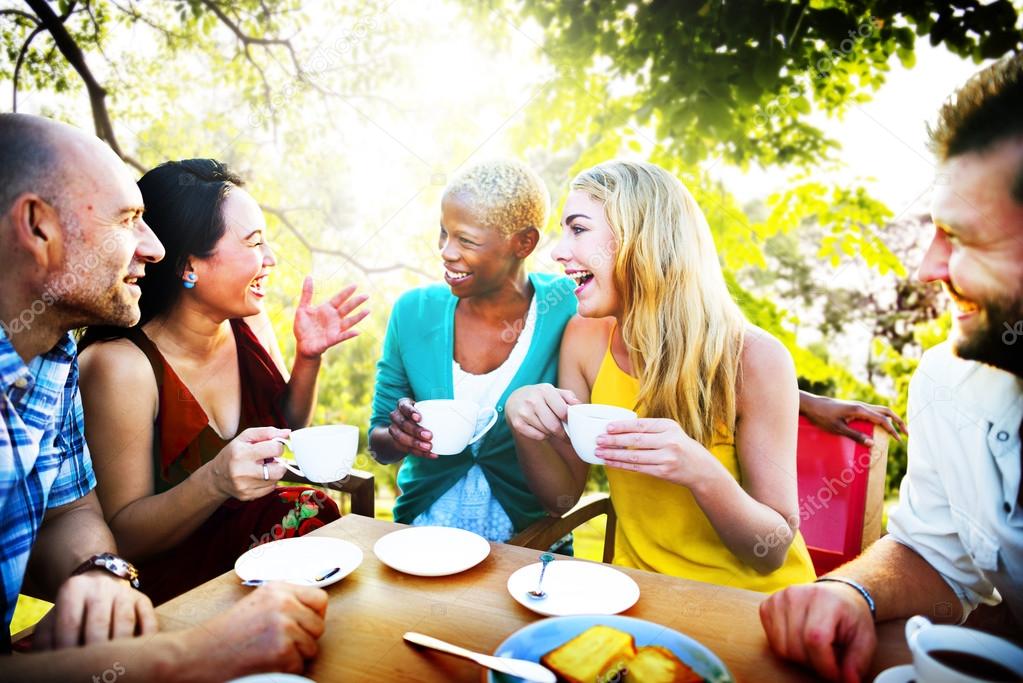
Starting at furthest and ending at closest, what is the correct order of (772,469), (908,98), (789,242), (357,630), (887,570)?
(789,242), (908,98), (772,469), (887,570), (357,630)

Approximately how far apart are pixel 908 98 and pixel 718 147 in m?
0.70

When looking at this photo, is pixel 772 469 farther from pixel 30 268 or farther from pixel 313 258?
pixel 313 258

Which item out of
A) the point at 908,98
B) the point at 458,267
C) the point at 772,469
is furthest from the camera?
the point at 908,98

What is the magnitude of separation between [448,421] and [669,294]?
0.72 m

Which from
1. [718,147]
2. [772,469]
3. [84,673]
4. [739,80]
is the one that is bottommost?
[84,673]

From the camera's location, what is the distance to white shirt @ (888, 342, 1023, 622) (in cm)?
127

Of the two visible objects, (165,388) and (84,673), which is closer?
(84,673)

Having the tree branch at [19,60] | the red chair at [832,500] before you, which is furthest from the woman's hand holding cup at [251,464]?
the tree branch at [19,60]

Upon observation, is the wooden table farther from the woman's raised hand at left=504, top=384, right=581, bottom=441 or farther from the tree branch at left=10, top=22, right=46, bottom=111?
the tree branch at left=10, top=22, right=46, bottom=111

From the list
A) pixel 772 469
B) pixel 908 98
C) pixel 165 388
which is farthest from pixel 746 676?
pixel 908 98

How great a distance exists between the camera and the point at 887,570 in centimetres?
121

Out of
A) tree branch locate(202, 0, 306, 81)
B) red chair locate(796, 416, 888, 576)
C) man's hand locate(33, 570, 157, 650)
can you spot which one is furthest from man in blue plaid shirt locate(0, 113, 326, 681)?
tree branch locate(202, 0, 306, 81)

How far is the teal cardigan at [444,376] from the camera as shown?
2.09 metres

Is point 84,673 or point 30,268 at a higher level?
point 30,268
